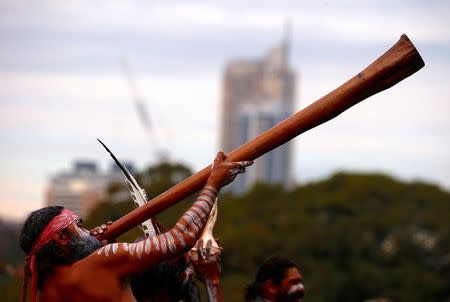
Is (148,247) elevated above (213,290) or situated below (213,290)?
above

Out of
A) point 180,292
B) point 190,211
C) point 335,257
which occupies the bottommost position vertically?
point 335,257

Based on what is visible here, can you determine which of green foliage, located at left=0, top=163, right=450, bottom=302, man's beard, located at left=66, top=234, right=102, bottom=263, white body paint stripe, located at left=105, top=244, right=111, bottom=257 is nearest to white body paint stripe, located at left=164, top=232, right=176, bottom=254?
white body paint stripe, located at left=105, top=244, right=111, bottom=257

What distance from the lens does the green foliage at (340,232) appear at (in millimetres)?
71375

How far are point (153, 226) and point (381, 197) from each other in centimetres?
7924

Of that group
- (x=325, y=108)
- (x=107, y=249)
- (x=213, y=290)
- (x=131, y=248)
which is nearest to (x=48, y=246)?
(x=107, y=249)

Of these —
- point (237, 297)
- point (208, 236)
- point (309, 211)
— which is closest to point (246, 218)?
point (309, 211)

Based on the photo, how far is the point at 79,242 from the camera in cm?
809

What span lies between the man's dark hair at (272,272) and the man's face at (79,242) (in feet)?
6.89

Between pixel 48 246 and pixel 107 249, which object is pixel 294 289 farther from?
pixel 48 246

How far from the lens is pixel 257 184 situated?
93438mm

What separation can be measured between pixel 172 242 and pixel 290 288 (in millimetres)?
2211

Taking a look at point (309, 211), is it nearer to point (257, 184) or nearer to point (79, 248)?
point (257, 184)

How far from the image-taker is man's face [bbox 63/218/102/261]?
808 cm

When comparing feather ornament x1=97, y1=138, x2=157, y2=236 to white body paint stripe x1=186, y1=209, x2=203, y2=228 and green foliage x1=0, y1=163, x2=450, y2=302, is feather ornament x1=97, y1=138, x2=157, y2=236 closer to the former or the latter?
white body paint stripe x1=186, y1=209, x2=203, y2=228
